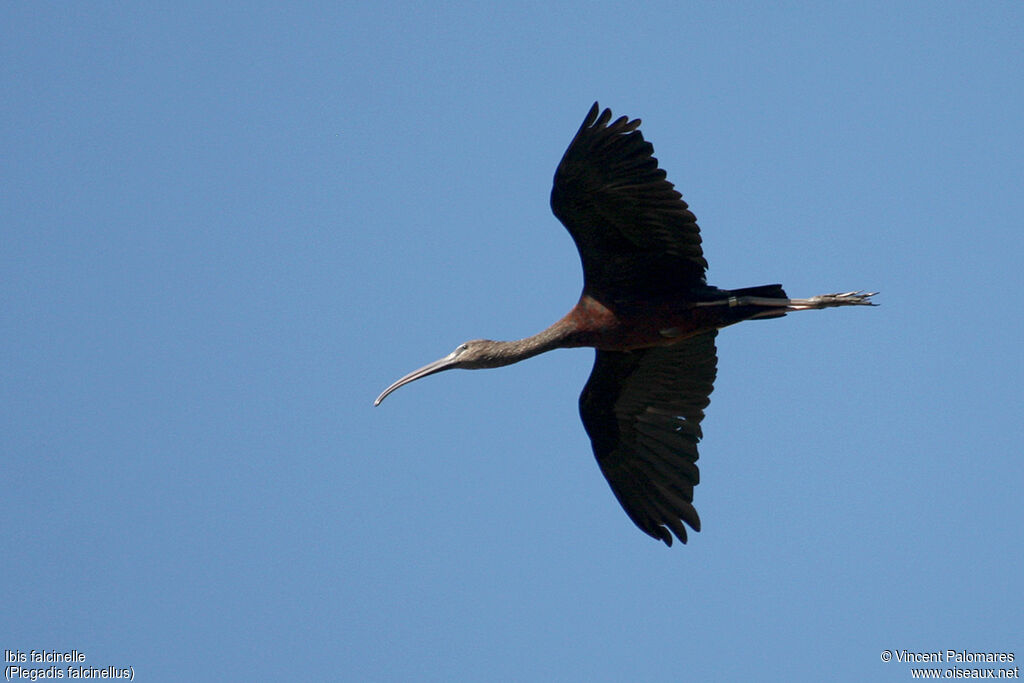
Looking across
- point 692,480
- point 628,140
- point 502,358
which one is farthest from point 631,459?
point 628,140

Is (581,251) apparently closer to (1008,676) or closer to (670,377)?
(670,377)

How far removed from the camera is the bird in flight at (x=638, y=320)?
12242 mm

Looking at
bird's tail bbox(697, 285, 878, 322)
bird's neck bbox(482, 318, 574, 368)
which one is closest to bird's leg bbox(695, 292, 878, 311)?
bird's tail bbox(697, 285, 878, 322)

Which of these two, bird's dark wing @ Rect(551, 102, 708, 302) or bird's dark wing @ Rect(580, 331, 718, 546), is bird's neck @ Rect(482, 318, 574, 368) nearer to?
bird's dark wing @ Rect(551, 102, 708, 302)

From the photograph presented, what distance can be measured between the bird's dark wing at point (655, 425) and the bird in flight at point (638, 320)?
0.03 feet

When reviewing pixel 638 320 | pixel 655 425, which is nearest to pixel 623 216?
pixel 638 320

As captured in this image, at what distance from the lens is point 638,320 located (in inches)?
515

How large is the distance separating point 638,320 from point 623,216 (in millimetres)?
1128

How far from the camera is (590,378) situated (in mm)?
14016

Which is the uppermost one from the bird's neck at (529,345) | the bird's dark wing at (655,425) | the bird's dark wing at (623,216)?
the bird's dark wing at (623,216)

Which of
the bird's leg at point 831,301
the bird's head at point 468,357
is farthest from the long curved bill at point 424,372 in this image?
the bird's leg at point 831,301

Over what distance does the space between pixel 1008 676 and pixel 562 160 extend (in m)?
7.08

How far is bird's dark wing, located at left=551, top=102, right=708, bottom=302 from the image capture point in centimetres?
1205

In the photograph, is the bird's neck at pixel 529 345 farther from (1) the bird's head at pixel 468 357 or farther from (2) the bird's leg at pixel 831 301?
(2) the bird's leg at pixel 831 301
